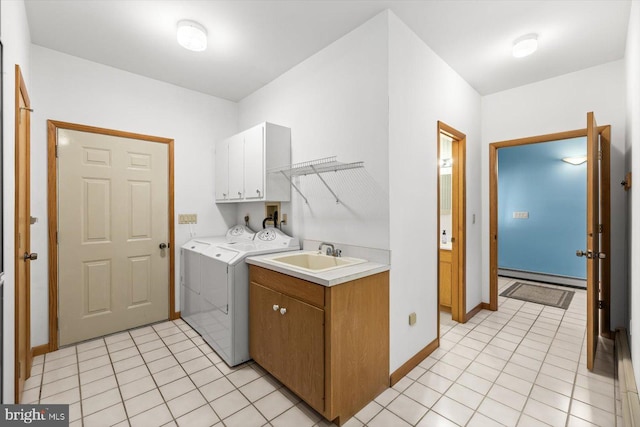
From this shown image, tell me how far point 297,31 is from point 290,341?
233 centimetres

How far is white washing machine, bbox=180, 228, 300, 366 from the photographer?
7.29 feet

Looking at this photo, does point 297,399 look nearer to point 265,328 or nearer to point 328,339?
point 265,328

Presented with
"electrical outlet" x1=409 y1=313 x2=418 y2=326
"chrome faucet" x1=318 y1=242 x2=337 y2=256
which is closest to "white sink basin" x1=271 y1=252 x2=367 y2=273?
"chrome faucet" x1=318 y1=242 x2=337 y2=256

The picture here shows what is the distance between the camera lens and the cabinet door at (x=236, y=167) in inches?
118

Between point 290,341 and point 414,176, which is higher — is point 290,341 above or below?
below

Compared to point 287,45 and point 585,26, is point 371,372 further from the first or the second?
point 585,26

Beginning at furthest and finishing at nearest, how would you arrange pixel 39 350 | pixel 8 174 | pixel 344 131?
1. pixel 39 350
2. pixel 344 131
3. pixel 8 174

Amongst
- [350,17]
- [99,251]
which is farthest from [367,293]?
[99,251]

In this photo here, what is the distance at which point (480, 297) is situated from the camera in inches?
137

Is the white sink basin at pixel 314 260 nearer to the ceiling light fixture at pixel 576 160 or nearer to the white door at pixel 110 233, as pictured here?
the white door at pixel 110 233

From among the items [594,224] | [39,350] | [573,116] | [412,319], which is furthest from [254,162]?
[573,116]

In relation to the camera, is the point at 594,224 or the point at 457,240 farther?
the point at 457,240

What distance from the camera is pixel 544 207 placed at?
477cm

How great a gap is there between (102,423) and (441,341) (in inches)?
103
